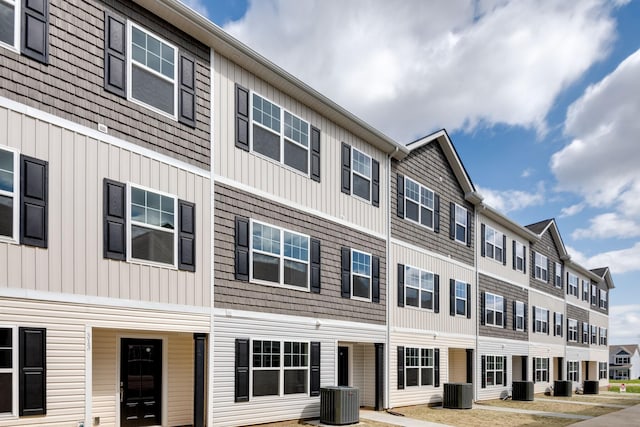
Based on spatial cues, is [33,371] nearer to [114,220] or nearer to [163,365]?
[114,220]

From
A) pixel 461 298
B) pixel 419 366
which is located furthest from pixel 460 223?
pixel 419 366

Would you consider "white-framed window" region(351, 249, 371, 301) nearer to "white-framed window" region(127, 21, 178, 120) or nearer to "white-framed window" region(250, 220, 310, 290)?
"white-framed window" region(250, 220, 310, 290)

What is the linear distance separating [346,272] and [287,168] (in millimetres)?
3813

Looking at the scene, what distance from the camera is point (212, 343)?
12.6 meters

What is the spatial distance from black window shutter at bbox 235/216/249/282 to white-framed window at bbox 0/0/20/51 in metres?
5.79

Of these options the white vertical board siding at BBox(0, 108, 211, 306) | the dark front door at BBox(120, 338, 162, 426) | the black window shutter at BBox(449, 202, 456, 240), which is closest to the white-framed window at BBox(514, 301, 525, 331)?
the black window shutter at BBox(449, 202, 456, 240)

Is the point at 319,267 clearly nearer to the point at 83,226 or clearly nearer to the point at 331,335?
the point at 331,335

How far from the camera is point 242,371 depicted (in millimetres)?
13250

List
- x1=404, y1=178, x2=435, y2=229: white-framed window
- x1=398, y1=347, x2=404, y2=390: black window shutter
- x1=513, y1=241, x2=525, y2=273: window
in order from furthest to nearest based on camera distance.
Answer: x1=513, y1=241, x2=525, y2=273: window, x1=404, y1=178, x2=435, y2=229: white-framed window, x1=398, y1=347, x2=404, y2=390: black window shutter

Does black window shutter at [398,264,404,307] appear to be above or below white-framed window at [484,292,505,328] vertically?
above

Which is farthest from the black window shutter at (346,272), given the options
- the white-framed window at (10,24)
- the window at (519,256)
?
the window at (519,256)

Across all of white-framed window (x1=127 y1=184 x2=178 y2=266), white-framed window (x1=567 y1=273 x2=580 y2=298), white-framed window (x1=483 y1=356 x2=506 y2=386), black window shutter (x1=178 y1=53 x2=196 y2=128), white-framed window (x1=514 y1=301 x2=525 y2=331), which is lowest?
white-framed window (x1=483 y1=356 x2=506 y2=386)

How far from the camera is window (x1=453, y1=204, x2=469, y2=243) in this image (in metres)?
24.2

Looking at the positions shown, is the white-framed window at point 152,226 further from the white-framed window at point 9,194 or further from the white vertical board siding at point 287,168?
the white-framed window at point 9,194
